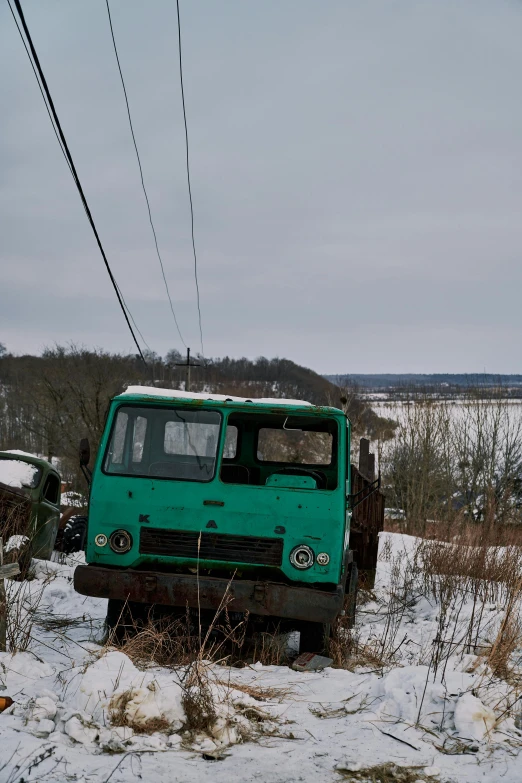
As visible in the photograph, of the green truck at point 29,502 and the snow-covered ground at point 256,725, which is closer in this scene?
the snow-covered ground at point 256,725

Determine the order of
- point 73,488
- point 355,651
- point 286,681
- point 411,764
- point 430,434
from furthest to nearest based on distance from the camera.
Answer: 1. point 73,488
2. point 430,434
3. point 355,651
4. point 286,681
5. point 411,764

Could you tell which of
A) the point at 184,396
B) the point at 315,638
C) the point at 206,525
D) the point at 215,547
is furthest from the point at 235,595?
the point at 184,396

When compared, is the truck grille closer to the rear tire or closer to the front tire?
the front tire

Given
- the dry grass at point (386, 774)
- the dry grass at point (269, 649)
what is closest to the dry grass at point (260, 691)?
the dry grass at point (269, 649)

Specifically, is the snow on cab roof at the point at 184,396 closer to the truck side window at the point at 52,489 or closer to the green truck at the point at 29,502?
the green truck at the point at 29,502

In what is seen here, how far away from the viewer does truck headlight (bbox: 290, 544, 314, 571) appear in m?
5.74

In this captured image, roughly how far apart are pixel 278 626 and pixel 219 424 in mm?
1798

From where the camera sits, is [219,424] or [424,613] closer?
[219,424]

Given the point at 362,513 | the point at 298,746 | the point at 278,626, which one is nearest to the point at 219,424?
the point at 278,626

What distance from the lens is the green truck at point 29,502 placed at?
351 inches

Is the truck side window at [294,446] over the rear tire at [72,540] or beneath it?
over

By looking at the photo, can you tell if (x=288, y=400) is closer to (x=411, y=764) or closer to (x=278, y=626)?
(x=278, y=626)

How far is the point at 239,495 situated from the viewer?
19.3 feet

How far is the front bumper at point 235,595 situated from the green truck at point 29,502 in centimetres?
316
